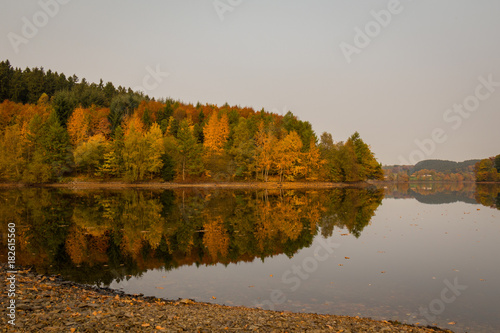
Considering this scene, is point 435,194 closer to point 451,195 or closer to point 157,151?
point 451,195

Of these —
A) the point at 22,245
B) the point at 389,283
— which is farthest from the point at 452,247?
the point at 22,245

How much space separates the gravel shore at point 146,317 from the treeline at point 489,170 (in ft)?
634

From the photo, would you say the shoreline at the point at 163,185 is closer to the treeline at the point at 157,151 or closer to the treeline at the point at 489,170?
the treeline at the point at 157,151

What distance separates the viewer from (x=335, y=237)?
22.2 m

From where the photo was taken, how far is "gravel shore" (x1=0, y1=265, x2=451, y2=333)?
7.93 metres

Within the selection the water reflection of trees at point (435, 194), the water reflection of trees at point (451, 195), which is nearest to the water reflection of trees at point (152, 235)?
the water reflection of trees at point (451, 195)

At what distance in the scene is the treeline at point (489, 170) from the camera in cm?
16288

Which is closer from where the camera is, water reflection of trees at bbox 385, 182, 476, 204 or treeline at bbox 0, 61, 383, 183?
water reflection of trees at bbox 385, 182, 476, 204

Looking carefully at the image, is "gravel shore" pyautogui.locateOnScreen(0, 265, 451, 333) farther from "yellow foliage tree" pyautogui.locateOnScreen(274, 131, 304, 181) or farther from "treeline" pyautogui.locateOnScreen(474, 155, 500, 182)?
"treeline" pyautogui.locateOnScreen(474, 155, 500, 182)

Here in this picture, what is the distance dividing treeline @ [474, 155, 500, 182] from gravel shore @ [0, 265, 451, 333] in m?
193

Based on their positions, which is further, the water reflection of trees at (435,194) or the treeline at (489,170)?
the treeline at (489,170)

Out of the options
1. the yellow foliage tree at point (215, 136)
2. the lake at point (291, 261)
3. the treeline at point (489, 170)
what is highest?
the yellow foliage tree at point (215, 136)

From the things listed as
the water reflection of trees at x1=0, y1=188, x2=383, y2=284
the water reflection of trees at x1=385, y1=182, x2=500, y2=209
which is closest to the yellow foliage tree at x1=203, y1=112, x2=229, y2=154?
the water reflection of trees at x1=385, y1=182, x2=500, y2=209

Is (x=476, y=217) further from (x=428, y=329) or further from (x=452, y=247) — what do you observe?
(x=428, y=329)
